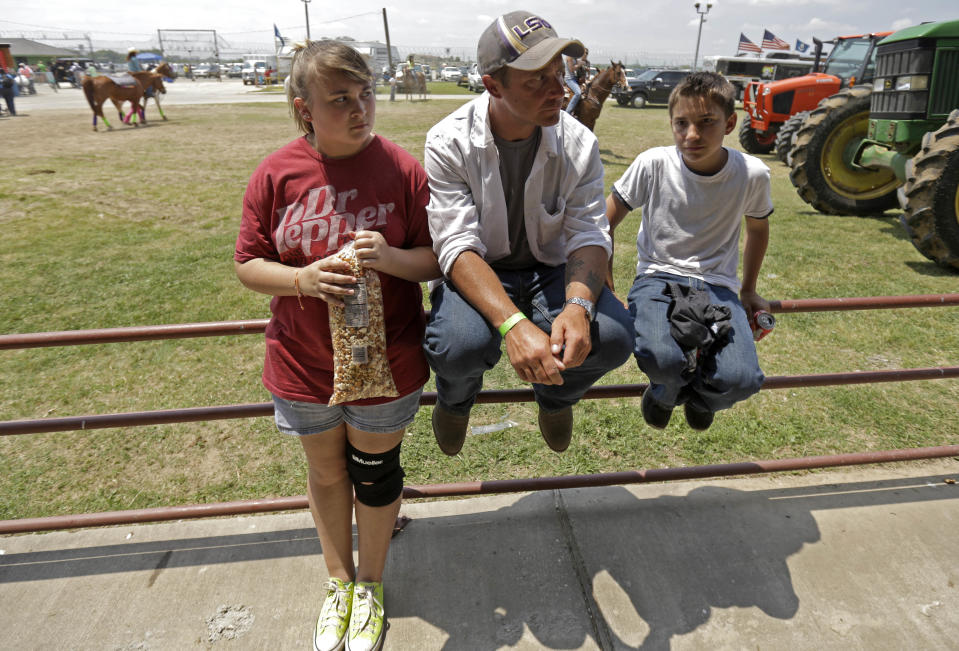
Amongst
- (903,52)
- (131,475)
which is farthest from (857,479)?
(903,52)

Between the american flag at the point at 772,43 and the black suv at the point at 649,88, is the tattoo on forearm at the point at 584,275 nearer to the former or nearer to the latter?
the black suv at the point at 649,88

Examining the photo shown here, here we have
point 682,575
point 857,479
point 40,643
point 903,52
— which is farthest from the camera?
point 903,52

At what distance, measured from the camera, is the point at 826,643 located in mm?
2025

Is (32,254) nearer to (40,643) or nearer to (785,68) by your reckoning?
(40,643)

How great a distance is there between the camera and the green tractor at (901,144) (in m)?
5.63

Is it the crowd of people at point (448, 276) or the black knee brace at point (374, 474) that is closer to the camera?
the crowd of people at point (448, 276)

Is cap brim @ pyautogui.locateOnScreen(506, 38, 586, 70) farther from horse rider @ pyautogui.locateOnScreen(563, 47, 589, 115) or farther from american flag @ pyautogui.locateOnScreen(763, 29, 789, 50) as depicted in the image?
american flag @ pyautogui.locateOnScreen(763, 29, 789, 50)

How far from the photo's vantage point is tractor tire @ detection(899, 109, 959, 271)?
5520mm

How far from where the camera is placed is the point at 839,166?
8156mm

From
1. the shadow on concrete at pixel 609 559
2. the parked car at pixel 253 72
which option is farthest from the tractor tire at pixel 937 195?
the parked car at pixel 253 72

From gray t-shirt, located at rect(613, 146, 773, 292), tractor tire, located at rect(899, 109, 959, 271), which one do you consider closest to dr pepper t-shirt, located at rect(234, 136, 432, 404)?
gray t-shirt, located at rect(613, 146, 773, 292)

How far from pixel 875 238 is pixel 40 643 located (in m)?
8.23

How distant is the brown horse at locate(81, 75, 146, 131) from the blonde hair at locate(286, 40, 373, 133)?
1719 cm

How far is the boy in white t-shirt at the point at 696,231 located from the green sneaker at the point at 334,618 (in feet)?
4.18
